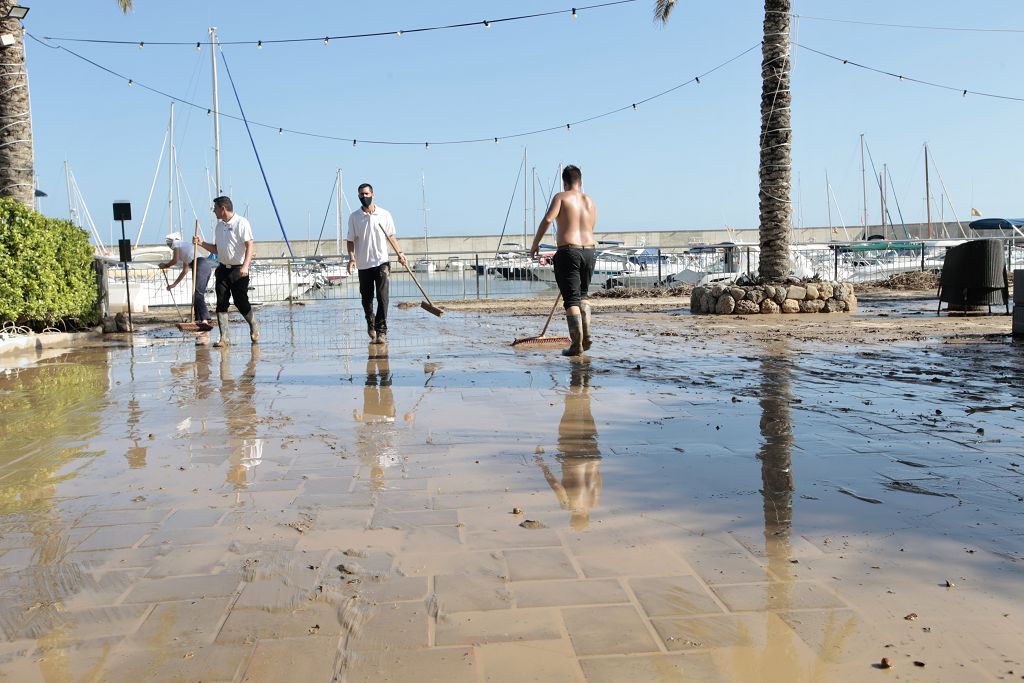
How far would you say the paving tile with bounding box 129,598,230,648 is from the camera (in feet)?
7.49

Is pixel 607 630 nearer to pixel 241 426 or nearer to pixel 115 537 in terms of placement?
pixel 115 537

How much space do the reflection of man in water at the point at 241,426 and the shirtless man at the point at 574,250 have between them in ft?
9.98

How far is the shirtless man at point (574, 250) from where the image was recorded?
8.36 m

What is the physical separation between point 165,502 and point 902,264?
27.1 meters

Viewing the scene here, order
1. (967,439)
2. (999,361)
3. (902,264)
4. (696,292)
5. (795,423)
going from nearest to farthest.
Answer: (967,439) < (795,423) < (999,361) < (696,292) < (902,264)

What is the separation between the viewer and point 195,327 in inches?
479

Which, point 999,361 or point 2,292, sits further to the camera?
point 2,292

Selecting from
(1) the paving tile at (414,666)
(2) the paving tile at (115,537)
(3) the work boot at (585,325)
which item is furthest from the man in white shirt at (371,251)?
(1) the paving tile at (414,666)

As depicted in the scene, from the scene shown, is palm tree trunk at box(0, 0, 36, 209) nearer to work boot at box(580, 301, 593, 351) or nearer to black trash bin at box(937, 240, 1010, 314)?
work boot at box(580, 301, 593, 351)

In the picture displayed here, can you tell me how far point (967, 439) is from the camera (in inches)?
172

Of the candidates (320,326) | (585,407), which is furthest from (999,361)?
(320,326)

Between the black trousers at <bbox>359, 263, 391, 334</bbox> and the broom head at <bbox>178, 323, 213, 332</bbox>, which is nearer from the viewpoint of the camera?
the black trousers at <bbox>359, 263, 391, 334</bbox>

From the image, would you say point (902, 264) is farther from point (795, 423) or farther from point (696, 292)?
point (795, 423)

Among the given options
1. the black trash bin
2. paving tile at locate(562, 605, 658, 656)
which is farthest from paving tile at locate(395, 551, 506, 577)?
the black trash bin
